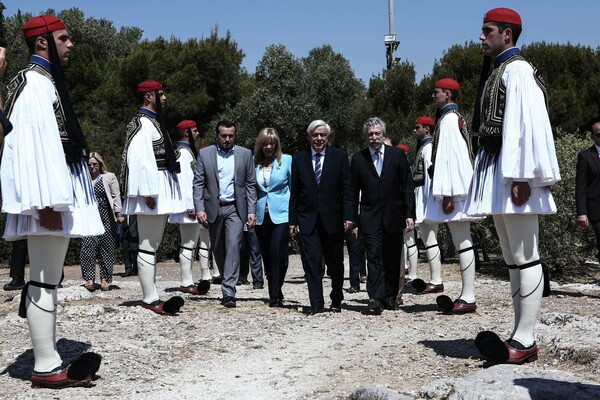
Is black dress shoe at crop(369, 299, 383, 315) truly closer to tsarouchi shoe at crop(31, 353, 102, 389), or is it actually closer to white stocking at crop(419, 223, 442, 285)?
white stocking at crop(419, 223, 442, 285)

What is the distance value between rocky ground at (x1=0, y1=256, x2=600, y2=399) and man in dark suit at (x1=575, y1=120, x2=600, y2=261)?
121cm

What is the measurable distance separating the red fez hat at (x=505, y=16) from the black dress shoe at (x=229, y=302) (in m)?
4.72

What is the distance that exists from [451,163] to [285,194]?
217 centimetres

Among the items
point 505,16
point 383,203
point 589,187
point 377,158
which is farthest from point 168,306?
point 589,187

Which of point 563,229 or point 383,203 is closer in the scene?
point 383,203

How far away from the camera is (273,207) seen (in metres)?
9.92

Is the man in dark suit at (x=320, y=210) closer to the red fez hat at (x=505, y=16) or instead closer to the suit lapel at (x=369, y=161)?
the suit lapel at (x=369, y=161)

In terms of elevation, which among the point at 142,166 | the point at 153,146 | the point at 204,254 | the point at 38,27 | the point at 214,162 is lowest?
the point at 204,254

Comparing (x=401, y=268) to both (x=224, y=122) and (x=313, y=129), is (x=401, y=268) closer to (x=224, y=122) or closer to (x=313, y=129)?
(x=313, y=129)

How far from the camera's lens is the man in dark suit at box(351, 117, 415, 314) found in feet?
30.0

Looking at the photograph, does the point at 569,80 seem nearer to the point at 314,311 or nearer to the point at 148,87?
the point at 314,311

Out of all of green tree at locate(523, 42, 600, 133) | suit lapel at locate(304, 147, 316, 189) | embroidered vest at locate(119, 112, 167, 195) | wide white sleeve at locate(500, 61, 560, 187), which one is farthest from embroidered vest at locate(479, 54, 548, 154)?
green tree at locate(523, 42, 600, 133)

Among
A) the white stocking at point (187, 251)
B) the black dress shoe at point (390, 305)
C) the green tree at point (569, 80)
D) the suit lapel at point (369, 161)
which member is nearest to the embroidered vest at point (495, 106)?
the suit lapel at point (369, 161)

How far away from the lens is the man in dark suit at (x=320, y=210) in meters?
9.21
